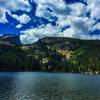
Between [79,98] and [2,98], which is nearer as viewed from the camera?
[2,98]

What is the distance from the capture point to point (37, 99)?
70938mm

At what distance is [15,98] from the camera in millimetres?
71438

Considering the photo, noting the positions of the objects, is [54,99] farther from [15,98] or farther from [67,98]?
[15,98]

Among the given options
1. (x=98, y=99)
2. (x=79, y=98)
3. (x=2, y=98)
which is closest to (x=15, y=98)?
(x=2, y=98)

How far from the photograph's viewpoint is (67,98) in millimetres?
74438

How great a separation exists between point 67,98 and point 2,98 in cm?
1938

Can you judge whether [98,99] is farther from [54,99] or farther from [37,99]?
[37,99]

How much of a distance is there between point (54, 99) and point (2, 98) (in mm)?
15003

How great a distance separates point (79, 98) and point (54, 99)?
8243 millimetres

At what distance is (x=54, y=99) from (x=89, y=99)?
1069 cm

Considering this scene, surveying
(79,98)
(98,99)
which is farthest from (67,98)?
(98,99)

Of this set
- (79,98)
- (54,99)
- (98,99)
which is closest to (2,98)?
(54,99)

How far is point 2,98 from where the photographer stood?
70250 millimetres

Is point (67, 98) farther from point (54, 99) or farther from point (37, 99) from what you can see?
point (37, 99)
